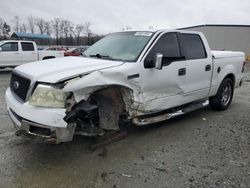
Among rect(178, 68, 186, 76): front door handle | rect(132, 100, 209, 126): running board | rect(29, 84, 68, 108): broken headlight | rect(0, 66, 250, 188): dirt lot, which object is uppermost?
rect(178, 68, 186, 76): front door handle

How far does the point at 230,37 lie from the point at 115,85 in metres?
35.9

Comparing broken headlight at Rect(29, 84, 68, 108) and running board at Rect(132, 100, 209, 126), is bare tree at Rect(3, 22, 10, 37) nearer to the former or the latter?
running board at Rect(132, 100, 209, 126)

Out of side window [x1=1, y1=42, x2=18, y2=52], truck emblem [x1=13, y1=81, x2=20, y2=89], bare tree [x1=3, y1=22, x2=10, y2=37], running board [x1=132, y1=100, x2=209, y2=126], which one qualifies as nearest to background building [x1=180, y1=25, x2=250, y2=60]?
side window [x1=1, y1=42, x2=18, y2=52]

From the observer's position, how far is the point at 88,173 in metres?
3.50

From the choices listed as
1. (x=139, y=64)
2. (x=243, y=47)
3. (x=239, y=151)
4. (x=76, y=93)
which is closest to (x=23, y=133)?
(x=76, y=93)

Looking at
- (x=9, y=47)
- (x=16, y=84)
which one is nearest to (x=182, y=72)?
(x=16, y=84)

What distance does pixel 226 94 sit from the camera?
21.7 ft

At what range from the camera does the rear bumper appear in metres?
3.30

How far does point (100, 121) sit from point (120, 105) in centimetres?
40

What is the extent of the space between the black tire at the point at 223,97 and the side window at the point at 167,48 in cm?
193

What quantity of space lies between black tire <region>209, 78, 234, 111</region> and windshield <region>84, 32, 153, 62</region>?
8.60 ft

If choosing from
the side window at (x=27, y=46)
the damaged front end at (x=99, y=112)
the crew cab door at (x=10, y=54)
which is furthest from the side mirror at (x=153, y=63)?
the side window at (x=27, y=46)

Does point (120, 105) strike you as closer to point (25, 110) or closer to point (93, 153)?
point (93, 153)

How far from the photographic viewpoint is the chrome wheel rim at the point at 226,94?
6491 mm
